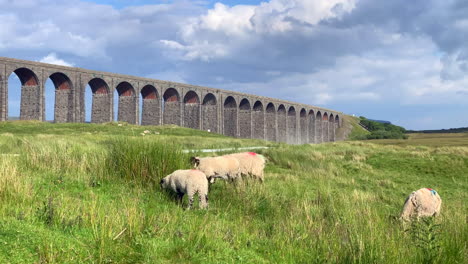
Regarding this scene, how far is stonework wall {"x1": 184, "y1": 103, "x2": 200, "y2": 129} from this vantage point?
65938mm

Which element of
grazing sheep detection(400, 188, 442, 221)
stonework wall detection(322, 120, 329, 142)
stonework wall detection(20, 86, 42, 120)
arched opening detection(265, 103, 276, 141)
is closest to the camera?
grazing sheep detection(400, 188, 442, 221)

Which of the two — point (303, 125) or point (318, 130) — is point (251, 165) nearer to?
point (303, 125)

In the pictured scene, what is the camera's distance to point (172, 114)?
62312 mm

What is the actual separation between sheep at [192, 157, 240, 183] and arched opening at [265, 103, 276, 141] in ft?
241

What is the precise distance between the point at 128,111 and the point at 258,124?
3459cm

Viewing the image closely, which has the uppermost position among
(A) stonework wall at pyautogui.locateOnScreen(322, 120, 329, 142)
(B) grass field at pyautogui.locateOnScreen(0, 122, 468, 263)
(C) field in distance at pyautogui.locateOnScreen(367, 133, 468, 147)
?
(A) stonework wall at pyautogui.locateOnScreen(322, 120, 329, 142)

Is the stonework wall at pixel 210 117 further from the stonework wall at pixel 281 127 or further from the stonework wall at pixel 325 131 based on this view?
the stonework wall at pixel 325 131

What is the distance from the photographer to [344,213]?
271 inches

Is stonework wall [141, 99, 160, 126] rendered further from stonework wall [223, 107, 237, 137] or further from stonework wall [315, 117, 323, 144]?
stonework wall [315, 117, 323, 144]

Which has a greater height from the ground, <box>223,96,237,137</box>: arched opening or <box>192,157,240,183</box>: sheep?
<box>223,96,237,137</box>: arched opening

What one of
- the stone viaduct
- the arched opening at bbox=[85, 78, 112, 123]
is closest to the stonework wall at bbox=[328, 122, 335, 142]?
the stone viaduct

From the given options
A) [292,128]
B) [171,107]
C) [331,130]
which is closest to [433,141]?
[171,107]

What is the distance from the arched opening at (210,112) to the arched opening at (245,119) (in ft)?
30.8

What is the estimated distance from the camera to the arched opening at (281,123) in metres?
89.7
